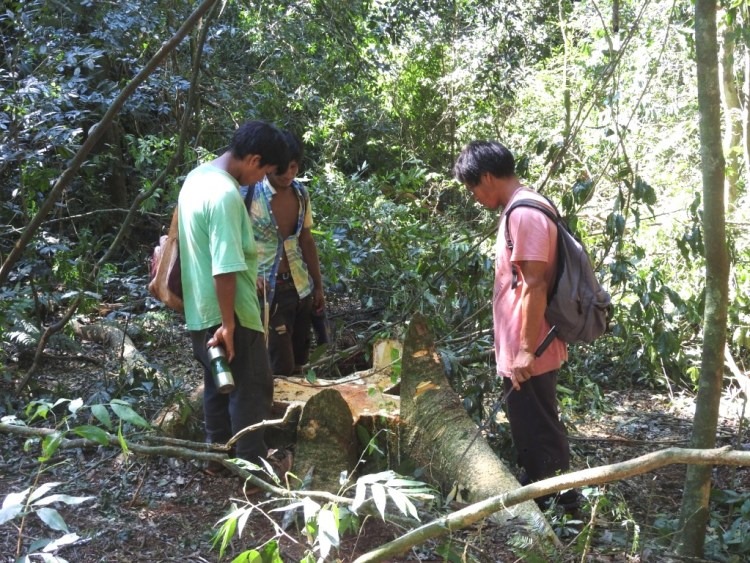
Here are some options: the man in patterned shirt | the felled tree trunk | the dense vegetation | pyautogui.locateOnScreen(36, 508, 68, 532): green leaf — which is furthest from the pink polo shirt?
pyautogui.locateOnScreen(36, 508, 68, 532): green leaf

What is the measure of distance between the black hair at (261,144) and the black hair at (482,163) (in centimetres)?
82

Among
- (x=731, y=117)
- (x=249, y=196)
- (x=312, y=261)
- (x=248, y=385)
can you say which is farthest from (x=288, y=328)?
(x=731, y=117)

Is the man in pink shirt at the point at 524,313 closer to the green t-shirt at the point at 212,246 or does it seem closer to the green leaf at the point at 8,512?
the green t-shirt at the point at 212,246

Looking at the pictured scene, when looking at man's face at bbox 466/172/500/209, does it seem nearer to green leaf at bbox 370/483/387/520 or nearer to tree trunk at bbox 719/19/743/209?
green leaf at bbox 370/483/387/520

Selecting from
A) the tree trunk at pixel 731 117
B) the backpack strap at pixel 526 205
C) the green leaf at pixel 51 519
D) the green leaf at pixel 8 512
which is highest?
the tree trunk at pixel 731 117

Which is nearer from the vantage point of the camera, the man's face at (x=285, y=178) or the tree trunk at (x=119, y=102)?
the tree trunk at (x=119, y=102)

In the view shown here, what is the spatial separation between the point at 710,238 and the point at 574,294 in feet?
2.00

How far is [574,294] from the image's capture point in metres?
3.24

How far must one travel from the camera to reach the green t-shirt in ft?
10.8

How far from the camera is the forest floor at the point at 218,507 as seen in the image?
2977mm

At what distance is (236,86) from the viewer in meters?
8.10

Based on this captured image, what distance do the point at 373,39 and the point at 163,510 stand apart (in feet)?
18.1

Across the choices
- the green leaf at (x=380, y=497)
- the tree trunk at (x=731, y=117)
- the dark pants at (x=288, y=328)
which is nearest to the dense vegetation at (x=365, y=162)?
the tree trunk at (x=731, y=117)

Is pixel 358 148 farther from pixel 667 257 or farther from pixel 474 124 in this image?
pixel 667 257
